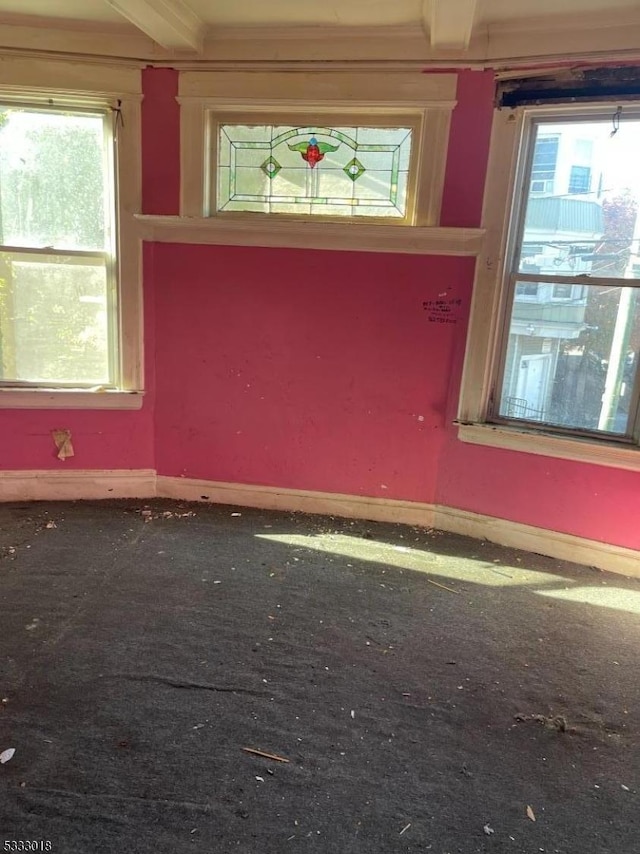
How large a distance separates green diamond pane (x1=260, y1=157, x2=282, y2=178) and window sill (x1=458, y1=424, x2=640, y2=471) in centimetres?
174

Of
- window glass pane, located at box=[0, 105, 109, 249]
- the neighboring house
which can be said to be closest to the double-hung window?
window glass pane, located at box=[0, 105, 109, 249]

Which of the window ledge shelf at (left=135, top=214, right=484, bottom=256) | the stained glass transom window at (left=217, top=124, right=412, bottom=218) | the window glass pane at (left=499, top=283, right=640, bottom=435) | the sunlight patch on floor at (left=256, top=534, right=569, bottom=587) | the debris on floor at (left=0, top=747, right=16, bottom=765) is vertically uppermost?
the stained glass transom window at (left=217, top=124, right=412, bottom=218)

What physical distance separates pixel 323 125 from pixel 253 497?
2.17 m

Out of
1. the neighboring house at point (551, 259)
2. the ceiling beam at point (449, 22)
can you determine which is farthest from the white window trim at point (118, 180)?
the neighboring house at point (551, 259)

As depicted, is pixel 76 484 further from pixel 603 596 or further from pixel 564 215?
pixel 564 215

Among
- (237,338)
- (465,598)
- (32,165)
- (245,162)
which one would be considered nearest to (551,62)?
(245,162)

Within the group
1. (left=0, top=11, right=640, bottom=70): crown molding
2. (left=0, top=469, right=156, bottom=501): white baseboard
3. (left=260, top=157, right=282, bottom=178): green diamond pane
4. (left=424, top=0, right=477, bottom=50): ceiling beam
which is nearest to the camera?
(left=424, top=0, right=477, bottom=50): ceiling beam

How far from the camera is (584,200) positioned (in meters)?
2.75

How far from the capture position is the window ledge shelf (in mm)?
2932

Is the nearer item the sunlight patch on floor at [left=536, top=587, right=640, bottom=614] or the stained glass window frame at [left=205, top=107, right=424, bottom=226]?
the sunlight patch on floor at [left=536, top=587, right=640, bottom=614]

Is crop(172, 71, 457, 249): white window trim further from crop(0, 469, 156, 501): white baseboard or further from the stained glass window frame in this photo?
crop(0, 469, 156, 501): white baseboard

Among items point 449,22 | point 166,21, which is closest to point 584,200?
point 449,22

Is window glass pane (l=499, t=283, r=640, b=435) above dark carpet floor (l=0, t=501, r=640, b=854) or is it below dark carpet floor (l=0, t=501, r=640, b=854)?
above

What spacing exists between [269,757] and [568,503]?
6.69ft
